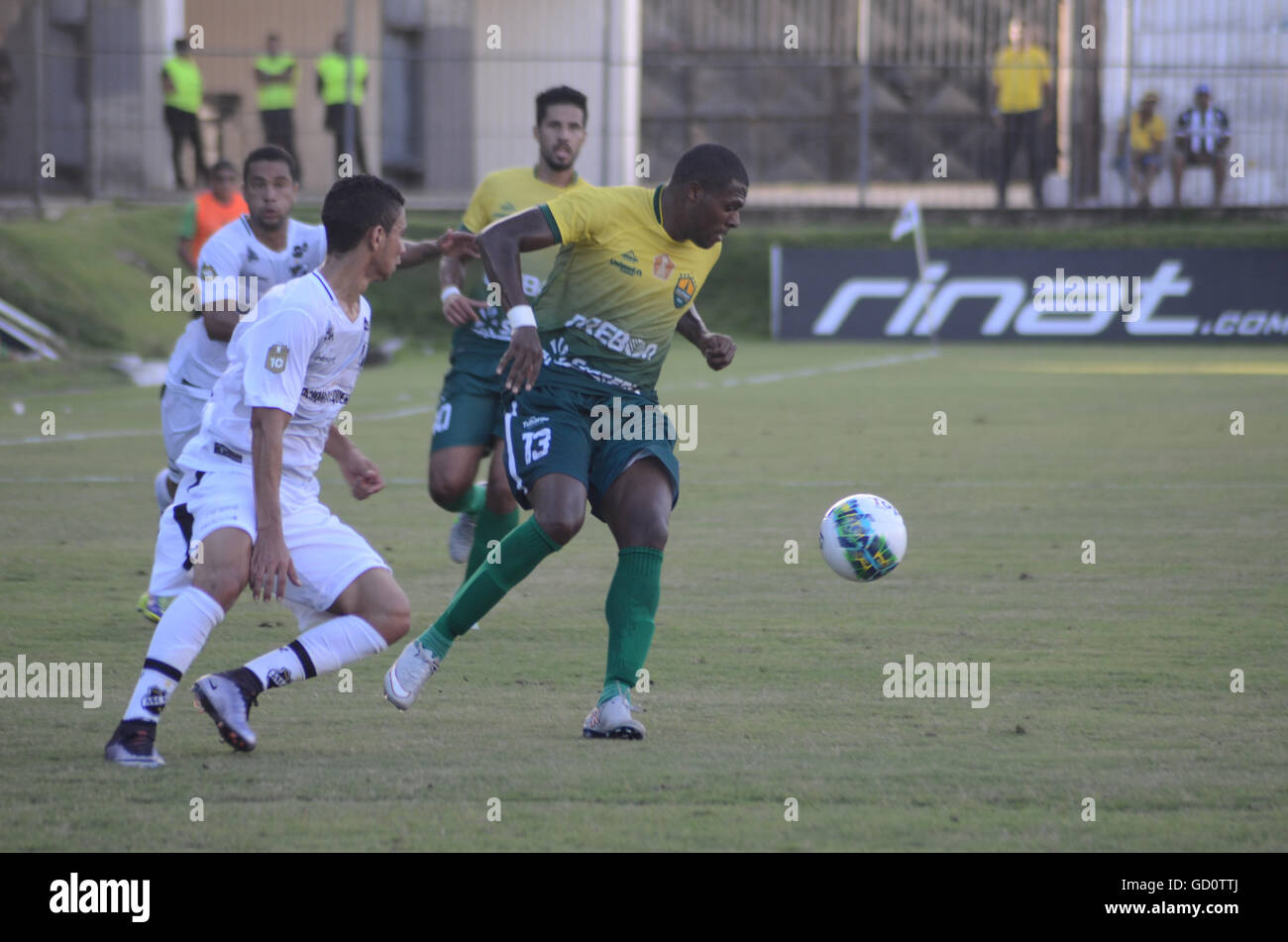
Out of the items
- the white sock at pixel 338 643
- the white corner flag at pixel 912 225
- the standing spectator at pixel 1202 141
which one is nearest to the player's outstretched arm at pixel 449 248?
the white sock at pixel 338 643

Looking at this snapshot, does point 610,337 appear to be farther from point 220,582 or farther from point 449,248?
point 220,582

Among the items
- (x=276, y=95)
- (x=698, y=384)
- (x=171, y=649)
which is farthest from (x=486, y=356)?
(x=276, y=95)

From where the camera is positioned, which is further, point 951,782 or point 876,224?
point 876,224

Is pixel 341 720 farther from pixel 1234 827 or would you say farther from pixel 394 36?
pixel 394 36

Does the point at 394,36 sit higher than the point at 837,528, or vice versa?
the point at 394,36

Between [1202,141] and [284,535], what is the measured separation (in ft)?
86.1

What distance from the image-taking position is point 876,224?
29875mm

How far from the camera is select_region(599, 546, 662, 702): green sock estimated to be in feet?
19.1

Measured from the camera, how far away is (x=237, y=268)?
7.62 m

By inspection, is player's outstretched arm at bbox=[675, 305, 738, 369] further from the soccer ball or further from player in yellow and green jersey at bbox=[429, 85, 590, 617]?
player in yellow and green jersey at bbox=[429, 85, 590, 617]

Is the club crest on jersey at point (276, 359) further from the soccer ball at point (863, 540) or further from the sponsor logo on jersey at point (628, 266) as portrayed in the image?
the soccer ball at point (863, 540)
